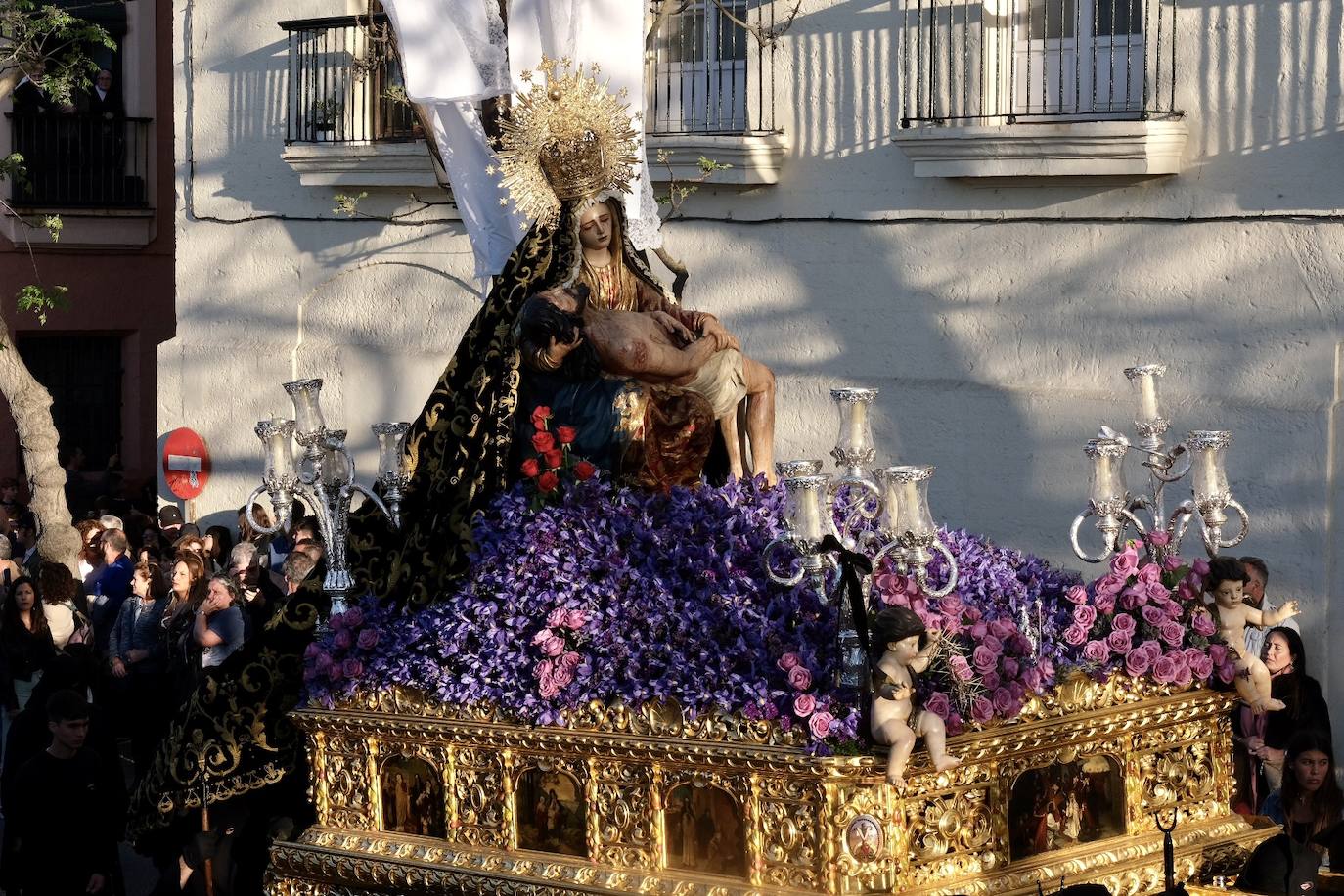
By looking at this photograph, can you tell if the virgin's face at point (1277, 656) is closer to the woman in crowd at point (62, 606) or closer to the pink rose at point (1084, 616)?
the pink rose at point (1084, 616)

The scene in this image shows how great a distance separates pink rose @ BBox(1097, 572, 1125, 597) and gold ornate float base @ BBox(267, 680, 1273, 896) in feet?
1.01

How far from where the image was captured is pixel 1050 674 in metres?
6.91

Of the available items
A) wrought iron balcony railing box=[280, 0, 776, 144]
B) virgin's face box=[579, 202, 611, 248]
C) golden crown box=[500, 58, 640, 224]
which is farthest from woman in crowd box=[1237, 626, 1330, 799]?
wrought iron balcony railing box=[280, 0, 776, 144]

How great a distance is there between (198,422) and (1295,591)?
8.08m

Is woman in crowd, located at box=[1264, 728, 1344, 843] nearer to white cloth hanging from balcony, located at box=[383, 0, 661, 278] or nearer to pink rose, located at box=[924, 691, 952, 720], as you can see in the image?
pink rose, located at box=[924, 691, 952, 720]

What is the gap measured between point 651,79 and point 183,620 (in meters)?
4.70

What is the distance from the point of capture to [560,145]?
7809 mm

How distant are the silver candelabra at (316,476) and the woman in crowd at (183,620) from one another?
2256mm

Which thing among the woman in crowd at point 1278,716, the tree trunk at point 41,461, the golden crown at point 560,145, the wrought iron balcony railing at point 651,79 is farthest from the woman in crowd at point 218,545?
the woman in crowd at point 1278,716

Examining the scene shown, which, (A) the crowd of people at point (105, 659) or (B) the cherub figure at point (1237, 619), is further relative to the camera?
(A) the crowd of people at point (105, 659)

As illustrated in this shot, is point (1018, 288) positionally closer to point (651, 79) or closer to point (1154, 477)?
point (651, 79)

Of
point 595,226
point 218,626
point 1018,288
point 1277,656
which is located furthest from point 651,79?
point 1277,656

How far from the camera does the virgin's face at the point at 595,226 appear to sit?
794 centimetres

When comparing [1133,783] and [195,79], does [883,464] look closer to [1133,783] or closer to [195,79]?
[1133,783]
